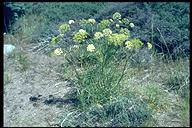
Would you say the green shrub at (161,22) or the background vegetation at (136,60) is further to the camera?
the green shrub at (161,22)

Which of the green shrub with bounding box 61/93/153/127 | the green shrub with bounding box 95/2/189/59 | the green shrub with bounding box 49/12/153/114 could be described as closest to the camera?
the green shrub with bounding box 61/93/153/127

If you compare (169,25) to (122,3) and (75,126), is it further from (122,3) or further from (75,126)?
(75,126)

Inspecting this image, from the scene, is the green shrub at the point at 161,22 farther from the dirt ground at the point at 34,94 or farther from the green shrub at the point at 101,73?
the dirt ground at the point at 34,94

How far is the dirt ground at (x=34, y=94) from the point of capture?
450 cm

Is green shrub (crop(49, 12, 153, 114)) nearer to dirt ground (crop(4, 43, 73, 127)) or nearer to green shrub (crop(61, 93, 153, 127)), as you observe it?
green shrub (crop(61, 93, 153, 127))

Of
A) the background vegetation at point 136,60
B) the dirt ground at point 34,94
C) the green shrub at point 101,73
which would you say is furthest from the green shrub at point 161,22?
the dirt ground at point 34,94

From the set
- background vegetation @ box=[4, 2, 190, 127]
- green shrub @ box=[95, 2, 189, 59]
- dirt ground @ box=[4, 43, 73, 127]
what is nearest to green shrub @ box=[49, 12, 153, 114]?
background vegetation @ box=[4, 2, 190, 127]

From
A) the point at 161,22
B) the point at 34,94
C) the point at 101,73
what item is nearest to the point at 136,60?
the point at 161,22

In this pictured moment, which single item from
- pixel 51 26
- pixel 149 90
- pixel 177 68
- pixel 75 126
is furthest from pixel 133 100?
pixel 51 26

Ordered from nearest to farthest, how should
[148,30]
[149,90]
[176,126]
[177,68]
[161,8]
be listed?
[176,126] < [149,90] < [177,68] < [148,30] < [161,8]

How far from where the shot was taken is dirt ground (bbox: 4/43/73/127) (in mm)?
4500

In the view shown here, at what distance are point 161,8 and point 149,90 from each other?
2357 millimetres

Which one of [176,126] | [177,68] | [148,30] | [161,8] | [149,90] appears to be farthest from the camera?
[161,8]

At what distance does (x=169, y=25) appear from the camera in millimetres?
6156
